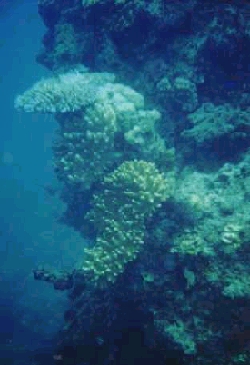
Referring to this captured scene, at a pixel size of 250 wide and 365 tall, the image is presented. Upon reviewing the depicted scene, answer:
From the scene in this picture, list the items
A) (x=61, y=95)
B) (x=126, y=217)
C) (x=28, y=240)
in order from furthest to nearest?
(x=28, y=240)
(x=61, y=95)
(x=126, y=217)

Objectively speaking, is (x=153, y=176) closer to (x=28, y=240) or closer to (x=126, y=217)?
(x=126, y=217)

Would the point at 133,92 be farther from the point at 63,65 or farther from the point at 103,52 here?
the point at 63,65

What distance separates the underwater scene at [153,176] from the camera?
5.66 m

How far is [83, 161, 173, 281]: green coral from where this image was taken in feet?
21.2

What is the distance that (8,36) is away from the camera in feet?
178

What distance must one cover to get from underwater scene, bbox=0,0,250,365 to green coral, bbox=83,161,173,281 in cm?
2

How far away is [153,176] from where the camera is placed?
6.67m

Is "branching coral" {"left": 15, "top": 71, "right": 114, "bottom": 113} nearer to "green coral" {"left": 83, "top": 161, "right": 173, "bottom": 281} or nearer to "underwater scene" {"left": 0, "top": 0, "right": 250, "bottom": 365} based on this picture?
"underwater scene" {"left": 0, "top": 0, "right": 250, "bottom": 365}

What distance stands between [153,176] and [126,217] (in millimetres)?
857

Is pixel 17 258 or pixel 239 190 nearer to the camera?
pixel 239 190

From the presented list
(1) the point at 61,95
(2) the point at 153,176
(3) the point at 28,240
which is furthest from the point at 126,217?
(3) the point at 28,240

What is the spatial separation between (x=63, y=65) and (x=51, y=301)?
31.0 ft

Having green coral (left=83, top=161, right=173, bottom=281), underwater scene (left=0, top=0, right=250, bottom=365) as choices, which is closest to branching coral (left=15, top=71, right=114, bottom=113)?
underwater scene (left=0, top=0, right=250, bottom=365)

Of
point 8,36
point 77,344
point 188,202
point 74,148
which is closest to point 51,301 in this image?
point 77,344
